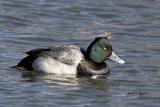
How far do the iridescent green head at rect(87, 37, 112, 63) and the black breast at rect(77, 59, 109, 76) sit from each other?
11cm

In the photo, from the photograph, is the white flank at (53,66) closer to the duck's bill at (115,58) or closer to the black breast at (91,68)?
the black breast at (91,68)

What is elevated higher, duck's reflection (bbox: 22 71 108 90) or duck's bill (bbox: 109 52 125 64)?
duck's bill (bbox: 109 52 125 64)

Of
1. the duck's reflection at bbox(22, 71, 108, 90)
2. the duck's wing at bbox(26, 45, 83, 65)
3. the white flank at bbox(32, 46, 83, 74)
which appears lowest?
the duck's reflection at bbox(22, 71, 108, 90)

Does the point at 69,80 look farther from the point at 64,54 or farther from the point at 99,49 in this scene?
the point at 99,49

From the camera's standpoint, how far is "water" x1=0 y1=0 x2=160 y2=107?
12.2 metres

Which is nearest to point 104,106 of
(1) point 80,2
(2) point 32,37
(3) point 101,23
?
(2) point 32,37

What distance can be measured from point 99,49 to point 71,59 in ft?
1.75

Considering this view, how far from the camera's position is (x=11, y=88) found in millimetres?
12562

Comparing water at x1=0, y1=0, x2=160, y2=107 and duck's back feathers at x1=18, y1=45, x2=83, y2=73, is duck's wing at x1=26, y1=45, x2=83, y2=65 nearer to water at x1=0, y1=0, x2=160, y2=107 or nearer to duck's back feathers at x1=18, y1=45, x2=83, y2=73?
duck's back feathers at x1=18, y1=45, x2=83, y2=73

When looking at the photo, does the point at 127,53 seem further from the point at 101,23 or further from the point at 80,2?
the point at 80,2

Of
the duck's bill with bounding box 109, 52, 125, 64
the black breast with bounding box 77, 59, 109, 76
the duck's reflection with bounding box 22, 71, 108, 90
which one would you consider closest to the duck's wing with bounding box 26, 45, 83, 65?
the black breast with bounding box 77, 59, 109, 76

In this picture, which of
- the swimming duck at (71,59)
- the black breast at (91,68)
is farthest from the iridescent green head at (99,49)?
the black breast at (91,68)

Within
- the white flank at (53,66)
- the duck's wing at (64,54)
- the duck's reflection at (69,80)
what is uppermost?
the duck's wing at (64,54)

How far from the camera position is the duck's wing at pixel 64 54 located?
1384 cm
